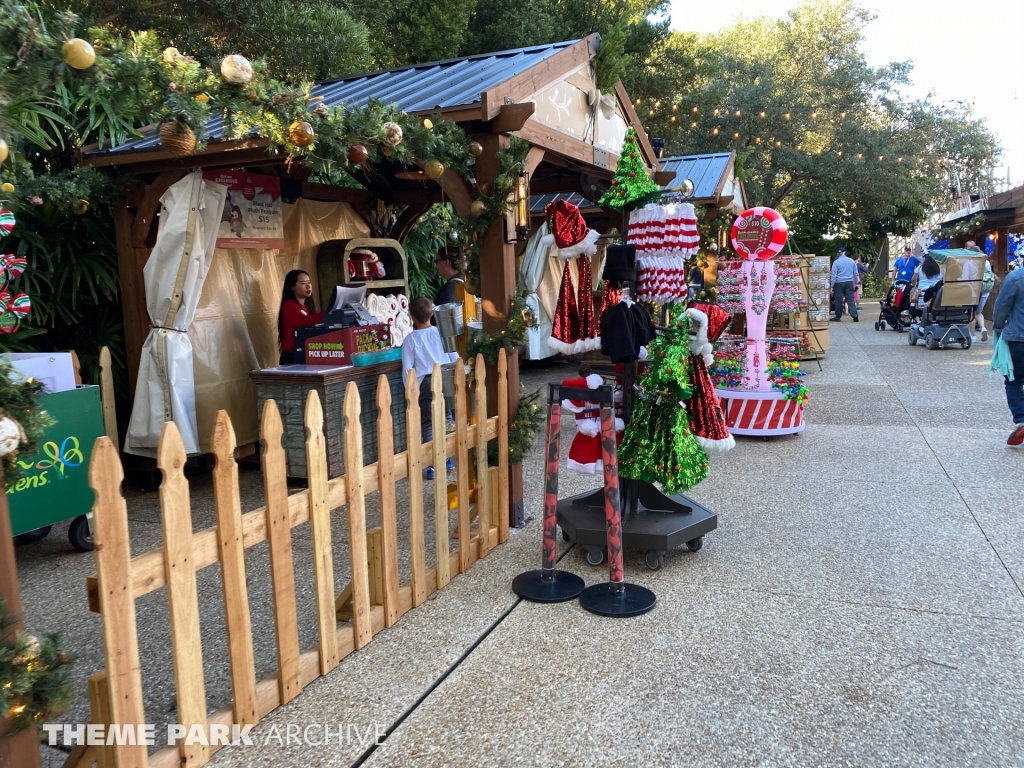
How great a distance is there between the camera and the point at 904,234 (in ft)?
90.9

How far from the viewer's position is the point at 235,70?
281cm

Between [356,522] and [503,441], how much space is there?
1433mm

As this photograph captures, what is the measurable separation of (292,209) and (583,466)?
439 centimetres

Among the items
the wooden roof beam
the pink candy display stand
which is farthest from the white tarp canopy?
the pink candy display stand

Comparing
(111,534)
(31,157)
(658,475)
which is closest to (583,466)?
(658,475)

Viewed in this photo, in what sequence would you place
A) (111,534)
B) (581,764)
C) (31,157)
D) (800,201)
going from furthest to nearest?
1. (800,201)
2. (31,157)
3. (581,764)
4. (111,534)

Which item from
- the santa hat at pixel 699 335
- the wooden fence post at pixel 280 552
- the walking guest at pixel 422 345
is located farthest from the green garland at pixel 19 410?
the walking guest at pixel 422 345

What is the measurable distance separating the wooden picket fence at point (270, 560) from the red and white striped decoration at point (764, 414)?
4117 millimetres

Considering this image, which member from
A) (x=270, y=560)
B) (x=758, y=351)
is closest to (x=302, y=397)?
(x=270, y=560)

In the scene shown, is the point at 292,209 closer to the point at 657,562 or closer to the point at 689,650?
the point at 657,562

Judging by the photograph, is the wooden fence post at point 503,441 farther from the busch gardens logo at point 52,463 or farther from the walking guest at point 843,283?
the walking guest at point 843,283

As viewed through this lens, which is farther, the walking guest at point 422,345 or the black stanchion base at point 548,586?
the walking guest at point 422,345

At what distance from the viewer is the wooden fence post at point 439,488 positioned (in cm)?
393

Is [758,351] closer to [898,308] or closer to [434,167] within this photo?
[434,167]
